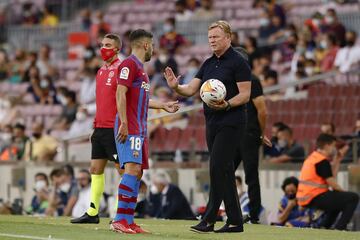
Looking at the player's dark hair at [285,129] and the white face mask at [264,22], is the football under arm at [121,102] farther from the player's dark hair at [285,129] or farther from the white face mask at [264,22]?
the white face mask at [264,22]

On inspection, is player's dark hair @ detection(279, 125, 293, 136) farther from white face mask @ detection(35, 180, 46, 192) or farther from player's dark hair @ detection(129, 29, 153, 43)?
player's dark hair @ detection(129, 29, 153, 43)

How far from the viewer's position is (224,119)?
14211 mm

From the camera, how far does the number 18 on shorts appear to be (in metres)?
14.2

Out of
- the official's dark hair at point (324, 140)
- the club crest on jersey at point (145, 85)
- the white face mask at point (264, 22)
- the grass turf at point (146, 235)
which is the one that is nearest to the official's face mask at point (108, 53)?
the club crest on jersey at point (145, 85)

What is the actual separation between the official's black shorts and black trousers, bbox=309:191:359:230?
140 inches

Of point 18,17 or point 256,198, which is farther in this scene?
point 18,17

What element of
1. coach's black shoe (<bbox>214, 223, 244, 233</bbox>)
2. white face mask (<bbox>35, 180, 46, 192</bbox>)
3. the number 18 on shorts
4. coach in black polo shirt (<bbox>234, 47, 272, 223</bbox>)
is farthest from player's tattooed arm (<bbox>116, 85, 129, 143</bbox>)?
white face mask (<bbox>35, 180, 46, 192</bbox>)

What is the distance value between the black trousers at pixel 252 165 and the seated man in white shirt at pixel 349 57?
784 cm

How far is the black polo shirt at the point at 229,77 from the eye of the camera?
14234mm

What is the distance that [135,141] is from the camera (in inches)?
560

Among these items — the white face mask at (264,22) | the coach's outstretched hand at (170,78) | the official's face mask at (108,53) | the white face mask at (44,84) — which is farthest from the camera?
the white face mask at (44,84)

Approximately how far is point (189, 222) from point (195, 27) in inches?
541

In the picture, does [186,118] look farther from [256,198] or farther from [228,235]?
[228,235]

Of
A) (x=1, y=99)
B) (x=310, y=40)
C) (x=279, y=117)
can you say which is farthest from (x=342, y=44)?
(x=1, y=99)
